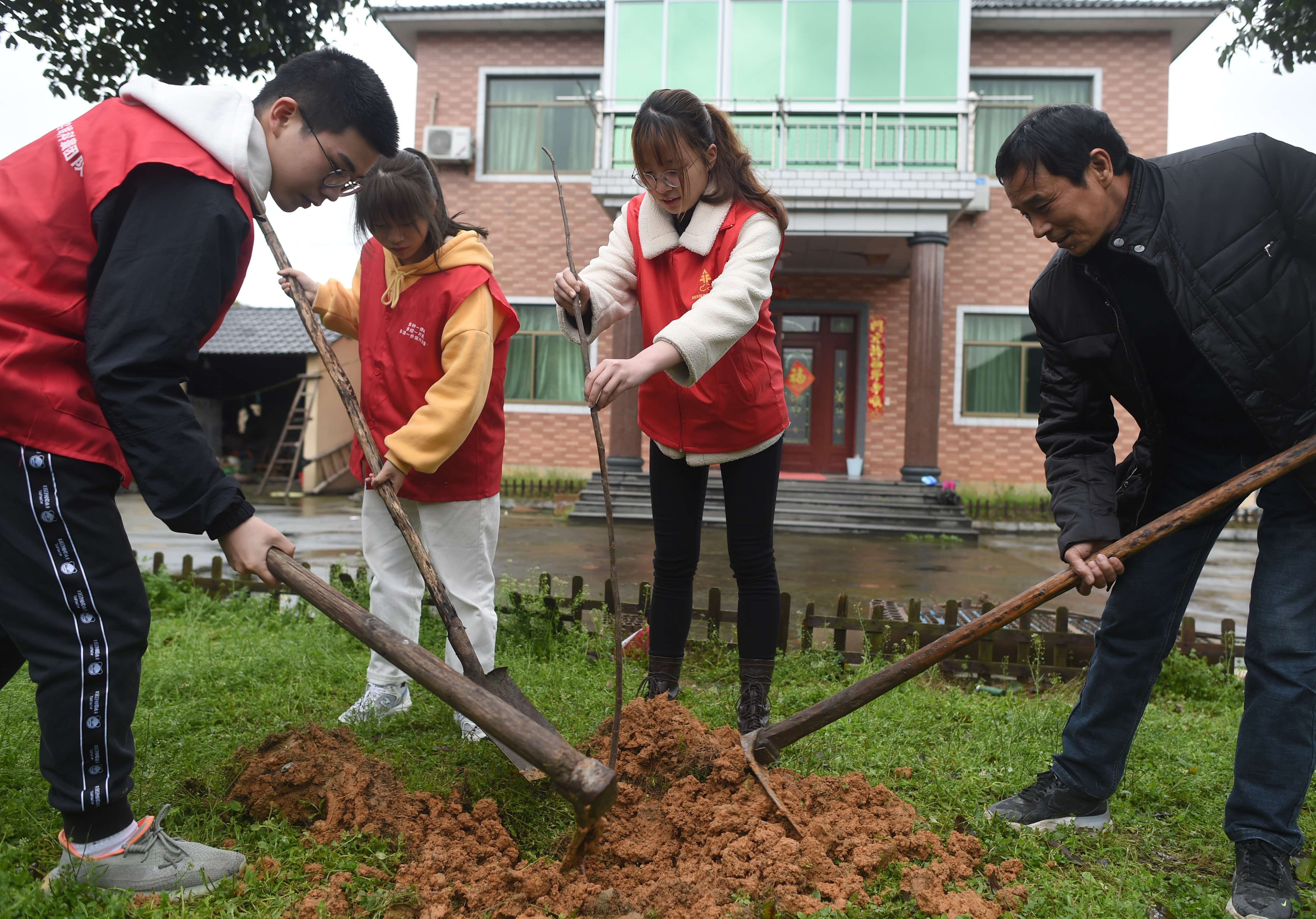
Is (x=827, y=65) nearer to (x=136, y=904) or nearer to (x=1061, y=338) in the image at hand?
(x=1061, y=338)

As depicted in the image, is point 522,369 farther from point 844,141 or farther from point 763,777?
point 763,777

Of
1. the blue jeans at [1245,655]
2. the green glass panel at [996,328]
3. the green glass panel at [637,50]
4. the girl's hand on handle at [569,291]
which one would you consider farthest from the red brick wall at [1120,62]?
the blue jeans at [1245,655]

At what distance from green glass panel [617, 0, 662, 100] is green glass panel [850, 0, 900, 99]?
2.81 metres

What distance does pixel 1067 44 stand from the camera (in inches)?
526

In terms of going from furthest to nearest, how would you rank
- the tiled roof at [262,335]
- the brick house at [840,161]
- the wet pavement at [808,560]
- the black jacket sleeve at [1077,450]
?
the tiled roof at [262,335], the brick house at [840,161], the wet pavement at [808,560], the black jacket sleeve at [1077,450]

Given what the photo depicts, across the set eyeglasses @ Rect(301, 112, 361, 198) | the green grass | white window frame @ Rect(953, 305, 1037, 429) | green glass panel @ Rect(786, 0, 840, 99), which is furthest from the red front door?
eyeglasses @ Rect(301, 112, 361, 198)

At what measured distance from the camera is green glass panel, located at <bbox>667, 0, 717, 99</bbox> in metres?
12.7

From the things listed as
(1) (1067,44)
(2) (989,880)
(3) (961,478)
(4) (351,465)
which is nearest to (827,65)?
(1) (1067,44)

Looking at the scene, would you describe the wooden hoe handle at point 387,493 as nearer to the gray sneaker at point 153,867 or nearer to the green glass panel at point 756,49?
the gray sneaker at point 153,867

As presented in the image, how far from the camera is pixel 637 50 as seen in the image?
12.8 meters

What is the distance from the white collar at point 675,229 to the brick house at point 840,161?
9.15 meters

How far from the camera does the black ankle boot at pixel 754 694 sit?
2783mm

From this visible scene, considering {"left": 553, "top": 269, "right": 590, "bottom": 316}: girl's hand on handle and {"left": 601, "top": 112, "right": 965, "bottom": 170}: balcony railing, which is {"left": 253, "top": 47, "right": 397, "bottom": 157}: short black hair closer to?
{"left": 553, "top": 269, "right": 590, "bottom": 316}: girl's hand on handle

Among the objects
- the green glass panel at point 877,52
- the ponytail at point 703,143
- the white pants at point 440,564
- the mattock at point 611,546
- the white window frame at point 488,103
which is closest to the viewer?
the mattock at point 611,546
